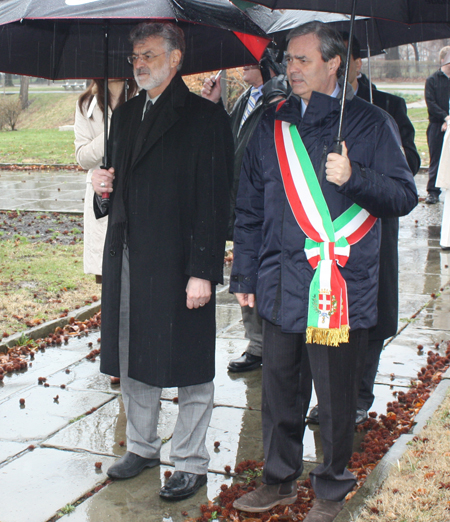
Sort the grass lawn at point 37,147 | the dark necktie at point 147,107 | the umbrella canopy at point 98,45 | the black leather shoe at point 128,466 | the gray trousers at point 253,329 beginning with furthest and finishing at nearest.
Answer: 1. the grass lawn at point 37,147
2. the gray trousers at point 253,329
3. the umbrella canopy at point 98,45
4. the black leather shoe at point 128,466
5. the dark necktie at point 147,107

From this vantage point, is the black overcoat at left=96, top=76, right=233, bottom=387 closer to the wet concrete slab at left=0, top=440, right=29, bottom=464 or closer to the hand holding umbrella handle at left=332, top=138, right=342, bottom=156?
the hand holding umbrella handle at left=332, top=138, right=342, bottom=156

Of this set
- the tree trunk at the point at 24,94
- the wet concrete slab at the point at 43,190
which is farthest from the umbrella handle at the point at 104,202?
the tree trunk at the point at 24,94

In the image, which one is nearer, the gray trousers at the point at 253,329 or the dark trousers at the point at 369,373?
the dark trousers at the point at 369,373

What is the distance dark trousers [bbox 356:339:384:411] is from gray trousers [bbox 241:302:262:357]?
3.43 feet

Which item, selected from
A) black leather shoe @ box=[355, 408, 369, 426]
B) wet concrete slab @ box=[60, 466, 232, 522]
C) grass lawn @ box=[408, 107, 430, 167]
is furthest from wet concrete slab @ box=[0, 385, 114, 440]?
grass lawn @ box=[408, 107, 430, 167]

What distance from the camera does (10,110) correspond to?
3052 centimetres

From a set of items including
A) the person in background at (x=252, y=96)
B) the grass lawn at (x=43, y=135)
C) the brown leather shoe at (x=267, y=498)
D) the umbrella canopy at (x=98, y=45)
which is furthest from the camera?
the grass lawn at (x=43, y=135)

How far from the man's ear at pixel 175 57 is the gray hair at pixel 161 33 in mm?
15

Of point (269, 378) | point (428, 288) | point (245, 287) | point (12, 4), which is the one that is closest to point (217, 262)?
point (245, 287)

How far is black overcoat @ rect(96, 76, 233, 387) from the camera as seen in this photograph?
361 centimetres

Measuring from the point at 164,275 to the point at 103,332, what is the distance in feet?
1.56

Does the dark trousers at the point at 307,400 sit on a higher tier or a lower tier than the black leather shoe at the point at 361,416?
higher

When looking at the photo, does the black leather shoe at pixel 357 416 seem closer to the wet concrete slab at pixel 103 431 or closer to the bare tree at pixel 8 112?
the wet concrete slab at pixel 103 431

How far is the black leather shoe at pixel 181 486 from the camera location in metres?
3.64
